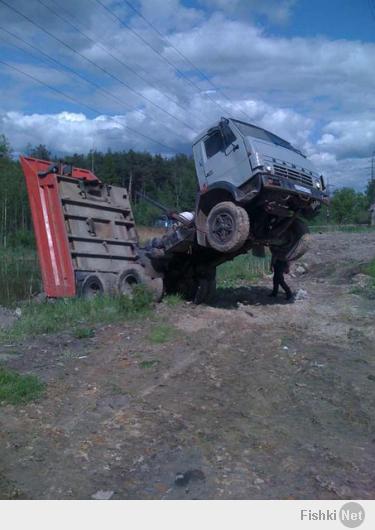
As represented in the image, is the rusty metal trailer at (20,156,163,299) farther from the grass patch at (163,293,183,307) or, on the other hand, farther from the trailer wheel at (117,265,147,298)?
the grass patch at (163,293,183,307)

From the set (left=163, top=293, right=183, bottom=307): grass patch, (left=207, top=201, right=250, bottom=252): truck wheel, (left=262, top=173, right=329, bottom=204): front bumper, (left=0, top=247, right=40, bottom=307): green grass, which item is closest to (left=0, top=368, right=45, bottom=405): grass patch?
(left=207, top=201, right=250, bottom=252): truck wheel

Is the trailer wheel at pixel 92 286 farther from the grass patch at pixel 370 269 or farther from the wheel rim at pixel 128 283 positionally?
the grass patch at pixel 370 269

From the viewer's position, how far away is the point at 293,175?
36.7ft

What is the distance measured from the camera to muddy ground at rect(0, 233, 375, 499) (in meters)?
4.59

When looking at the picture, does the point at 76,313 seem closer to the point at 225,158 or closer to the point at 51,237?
the point at 51,237

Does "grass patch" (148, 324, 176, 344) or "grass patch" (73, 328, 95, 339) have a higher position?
"grass patch" (73, 328, 95, 339)

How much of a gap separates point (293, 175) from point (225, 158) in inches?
48.3

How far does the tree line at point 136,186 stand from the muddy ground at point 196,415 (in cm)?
558

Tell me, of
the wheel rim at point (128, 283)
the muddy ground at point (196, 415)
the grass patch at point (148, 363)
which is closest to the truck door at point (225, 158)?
the muddy ground at point (196, 415)

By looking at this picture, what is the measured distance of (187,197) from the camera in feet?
63.1

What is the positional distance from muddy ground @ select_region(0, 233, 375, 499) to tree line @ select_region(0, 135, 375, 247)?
5.58 metres

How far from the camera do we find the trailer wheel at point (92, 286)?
1277 centimetres

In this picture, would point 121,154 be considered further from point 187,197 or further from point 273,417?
point 273,417

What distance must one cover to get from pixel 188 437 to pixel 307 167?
7.54m
